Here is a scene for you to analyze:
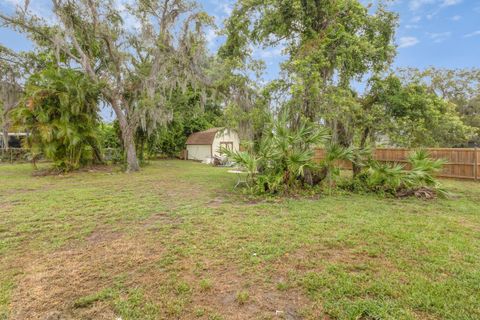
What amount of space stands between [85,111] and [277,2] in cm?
925

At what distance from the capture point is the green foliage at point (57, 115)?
10133mm

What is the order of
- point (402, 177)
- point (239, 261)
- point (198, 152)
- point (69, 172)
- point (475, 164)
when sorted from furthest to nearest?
point (198, 152), point (69, 172), point (475, 164), point (402, 177), point (239, 261)

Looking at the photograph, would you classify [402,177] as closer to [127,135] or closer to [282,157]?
[282,157]

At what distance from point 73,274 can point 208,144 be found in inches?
710

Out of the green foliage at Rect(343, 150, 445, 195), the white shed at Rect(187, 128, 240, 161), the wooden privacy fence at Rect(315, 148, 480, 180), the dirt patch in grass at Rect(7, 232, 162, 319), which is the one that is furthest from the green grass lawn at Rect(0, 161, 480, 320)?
the white shed at Rect(187, 128, 240, 161)

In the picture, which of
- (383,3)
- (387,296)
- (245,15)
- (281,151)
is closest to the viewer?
(387,296)

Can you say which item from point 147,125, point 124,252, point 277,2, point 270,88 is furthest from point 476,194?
point 147,125

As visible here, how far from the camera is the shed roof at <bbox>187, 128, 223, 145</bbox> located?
67.5ft

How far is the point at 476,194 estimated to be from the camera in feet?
22.5

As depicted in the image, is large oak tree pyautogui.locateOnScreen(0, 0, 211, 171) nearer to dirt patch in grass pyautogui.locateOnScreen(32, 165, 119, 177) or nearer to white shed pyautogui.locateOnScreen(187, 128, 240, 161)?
dirt patch in grass pyautogui.locateOnScreen(32, 165, 119, 177)

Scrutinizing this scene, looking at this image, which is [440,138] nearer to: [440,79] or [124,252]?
[440,79]

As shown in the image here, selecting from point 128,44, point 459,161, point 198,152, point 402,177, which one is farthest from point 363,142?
point 198,152

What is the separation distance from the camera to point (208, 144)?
20.6 m

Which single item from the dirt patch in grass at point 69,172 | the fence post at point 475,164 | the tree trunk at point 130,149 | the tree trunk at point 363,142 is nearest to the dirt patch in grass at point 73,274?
the tree trunk at point 363,142
